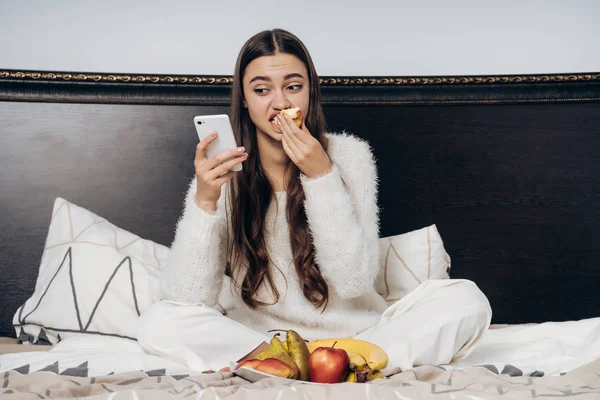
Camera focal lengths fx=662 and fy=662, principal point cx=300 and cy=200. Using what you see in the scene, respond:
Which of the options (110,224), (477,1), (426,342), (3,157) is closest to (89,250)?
(110,224)

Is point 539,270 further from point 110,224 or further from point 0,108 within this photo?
point 0,108

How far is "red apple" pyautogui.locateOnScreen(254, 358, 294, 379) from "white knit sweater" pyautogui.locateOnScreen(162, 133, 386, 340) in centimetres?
49

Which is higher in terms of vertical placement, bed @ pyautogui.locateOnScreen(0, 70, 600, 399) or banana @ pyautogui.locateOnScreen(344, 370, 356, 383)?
bed @ pyautogui.locateOnScreen(0, 70, 600, 399)

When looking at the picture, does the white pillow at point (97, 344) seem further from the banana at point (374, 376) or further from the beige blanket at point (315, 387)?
the banana at point (374, 376)

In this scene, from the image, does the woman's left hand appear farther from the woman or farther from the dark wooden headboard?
the dark wooden headboard

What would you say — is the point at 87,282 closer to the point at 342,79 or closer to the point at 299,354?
the point at 299,354

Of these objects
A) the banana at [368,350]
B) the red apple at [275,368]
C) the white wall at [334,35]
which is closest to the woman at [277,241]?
the banana at [368,350]

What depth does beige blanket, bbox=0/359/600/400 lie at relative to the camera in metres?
0.96

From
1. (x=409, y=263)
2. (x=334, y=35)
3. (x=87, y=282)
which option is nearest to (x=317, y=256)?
(x=409, y=263)

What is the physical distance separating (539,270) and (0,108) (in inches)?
71.6

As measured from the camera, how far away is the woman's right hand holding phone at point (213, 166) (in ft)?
5.13

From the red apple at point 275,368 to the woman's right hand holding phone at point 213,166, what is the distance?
56cm

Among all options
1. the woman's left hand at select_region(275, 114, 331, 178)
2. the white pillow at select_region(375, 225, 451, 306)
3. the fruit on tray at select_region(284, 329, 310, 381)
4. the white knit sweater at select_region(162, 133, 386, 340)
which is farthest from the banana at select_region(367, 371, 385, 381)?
the white pillow at select_region(375, 225, 451, 306)

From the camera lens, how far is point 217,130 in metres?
1.57
